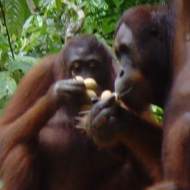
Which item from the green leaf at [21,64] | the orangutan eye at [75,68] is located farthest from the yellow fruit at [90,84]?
the green leaf at [21,64]

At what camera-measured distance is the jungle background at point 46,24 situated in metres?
3.83

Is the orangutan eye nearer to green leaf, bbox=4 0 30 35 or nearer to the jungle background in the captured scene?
the jungle background

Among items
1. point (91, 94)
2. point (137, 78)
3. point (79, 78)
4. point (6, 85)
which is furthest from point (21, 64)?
point (137, 78)

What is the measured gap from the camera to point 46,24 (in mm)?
4359

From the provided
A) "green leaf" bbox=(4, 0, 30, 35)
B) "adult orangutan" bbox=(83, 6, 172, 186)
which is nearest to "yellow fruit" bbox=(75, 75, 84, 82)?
"adult orangutan" bbox=(83, 6, 172, 186)

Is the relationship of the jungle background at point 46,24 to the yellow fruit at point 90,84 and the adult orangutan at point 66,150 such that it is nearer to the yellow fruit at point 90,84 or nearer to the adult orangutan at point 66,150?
the adult orangutan at point 66,150

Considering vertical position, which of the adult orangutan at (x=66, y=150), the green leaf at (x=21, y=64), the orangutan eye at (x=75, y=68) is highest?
the orangutan eye at (x=75, y=68)

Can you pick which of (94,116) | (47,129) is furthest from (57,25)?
(94,116)

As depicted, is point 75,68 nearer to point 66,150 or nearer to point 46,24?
point 66,150

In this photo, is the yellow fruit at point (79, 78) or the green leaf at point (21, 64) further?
the green leaf at point (21, 64)

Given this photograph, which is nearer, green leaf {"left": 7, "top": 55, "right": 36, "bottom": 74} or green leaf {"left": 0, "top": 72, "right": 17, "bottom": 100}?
green leaf {"left": 0, "top": 72, "right": 17, "bottom": 100}

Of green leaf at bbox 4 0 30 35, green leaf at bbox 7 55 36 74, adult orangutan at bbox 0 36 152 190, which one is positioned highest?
green leaf at bbox 4 0 30 35

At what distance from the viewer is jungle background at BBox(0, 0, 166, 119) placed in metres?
3.83

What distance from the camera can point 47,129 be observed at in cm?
340
